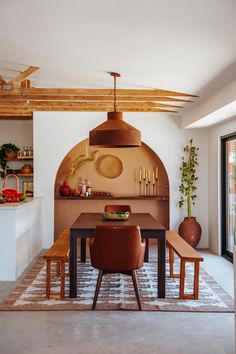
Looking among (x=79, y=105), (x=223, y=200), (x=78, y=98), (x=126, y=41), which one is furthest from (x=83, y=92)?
(x=223, y=200)

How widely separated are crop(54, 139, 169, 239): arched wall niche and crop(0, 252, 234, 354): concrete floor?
4.07m

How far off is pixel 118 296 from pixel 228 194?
304 centimetres

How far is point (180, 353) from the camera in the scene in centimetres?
316

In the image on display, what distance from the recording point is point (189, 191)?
743cm

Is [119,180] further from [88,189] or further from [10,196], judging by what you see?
[10,196]

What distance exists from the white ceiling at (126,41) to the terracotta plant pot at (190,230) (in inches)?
100

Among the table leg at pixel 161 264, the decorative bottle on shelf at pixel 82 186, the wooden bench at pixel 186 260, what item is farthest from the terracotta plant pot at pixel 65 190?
the table leg at pixel 161 264

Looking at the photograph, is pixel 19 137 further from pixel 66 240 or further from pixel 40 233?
pixel 66 240

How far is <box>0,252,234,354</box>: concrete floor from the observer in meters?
3.24

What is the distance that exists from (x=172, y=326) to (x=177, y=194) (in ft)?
13.3

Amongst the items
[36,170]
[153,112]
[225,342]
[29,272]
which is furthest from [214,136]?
[225,342]

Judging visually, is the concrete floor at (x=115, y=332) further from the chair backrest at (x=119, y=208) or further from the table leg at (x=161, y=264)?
the chair backrest at (x=119, y=208)

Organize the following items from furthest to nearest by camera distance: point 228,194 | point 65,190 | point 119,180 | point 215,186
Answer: point 119,180 → point 65,190 → point 215,186 → point 228,194

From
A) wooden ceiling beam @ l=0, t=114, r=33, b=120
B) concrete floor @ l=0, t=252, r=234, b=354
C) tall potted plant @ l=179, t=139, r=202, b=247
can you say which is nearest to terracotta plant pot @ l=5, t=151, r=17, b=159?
wooden ceiling beam @ l=0, t=114, r=33, b=120
